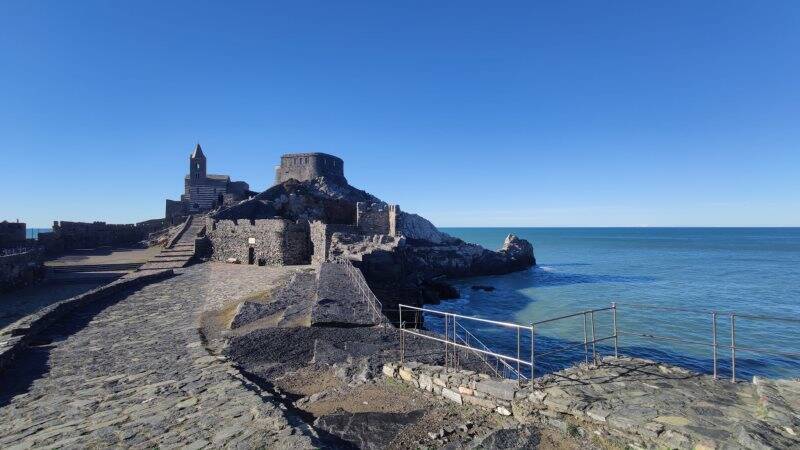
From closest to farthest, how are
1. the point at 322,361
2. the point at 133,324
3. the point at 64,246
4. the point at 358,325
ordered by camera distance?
the point at 322,361 < the point at 358,325 < the point at 133,324 < the point at 64,246

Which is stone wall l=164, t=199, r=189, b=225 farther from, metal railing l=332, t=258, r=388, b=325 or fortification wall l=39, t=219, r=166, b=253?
metal railing l=332, t=258, r=388, b=325

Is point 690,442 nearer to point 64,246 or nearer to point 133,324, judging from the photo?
point 133,324

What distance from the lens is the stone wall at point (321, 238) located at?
2717cm

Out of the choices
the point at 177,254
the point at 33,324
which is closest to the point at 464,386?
the point at 33,324

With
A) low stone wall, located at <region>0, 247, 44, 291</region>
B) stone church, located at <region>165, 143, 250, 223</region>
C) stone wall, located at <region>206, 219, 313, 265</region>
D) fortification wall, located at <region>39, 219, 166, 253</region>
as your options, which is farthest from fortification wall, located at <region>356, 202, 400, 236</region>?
fortification wall, located at <region>39, 219, 166, 253</region>

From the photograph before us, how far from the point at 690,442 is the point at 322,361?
6670 mm

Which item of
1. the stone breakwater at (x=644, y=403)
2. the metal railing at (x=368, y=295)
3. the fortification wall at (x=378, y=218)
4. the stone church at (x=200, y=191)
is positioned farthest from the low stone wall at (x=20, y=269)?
the stone church at (x=200, y=191)

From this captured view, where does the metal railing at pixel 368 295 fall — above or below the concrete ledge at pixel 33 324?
above

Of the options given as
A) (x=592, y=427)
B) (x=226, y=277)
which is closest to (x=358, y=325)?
(x=592, y=427)

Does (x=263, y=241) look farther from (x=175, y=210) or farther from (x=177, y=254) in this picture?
(x=175, y=210)

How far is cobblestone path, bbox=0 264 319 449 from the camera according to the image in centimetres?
509

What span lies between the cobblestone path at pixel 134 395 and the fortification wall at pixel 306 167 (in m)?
47.2

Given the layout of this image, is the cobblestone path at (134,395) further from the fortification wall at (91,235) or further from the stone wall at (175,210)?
the stone wall at (175,210)

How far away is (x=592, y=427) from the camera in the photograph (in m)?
5.24
